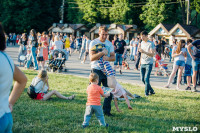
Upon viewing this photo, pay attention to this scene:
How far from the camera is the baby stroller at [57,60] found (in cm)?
1479

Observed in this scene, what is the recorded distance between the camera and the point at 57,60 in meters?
14.9

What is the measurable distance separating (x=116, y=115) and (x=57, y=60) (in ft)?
29.4

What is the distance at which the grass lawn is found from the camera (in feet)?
17.6

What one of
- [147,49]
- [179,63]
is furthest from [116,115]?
[179,63]

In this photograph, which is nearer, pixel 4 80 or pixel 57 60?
pixel 4 80

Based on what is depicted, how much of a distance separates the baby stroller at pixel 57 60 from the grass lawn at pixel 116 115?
5.95m

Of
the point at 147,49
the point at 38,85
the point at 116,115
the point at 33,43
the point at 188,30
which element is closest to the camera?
the point at 116,115

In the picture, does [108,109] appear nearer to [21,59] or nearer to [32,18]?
[21,59]

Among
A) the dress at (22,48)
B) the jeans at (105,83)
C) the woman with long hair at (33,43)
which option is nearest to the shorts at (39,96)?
the jeans at (105,83)

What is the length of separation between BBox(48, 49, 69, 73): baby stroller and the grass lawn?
5948mm

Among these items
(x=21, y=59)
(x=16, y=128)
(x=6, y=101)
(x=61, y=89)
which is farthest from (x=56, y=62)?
(x=6, y=101)

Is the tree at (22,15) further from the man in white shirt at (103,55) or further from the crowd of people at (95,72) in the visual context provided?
the man in white shirt at (103,55)

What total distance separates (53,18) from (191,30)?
41.1 metres

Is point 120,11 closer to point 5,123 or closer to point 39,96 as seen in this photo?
point 39,96
